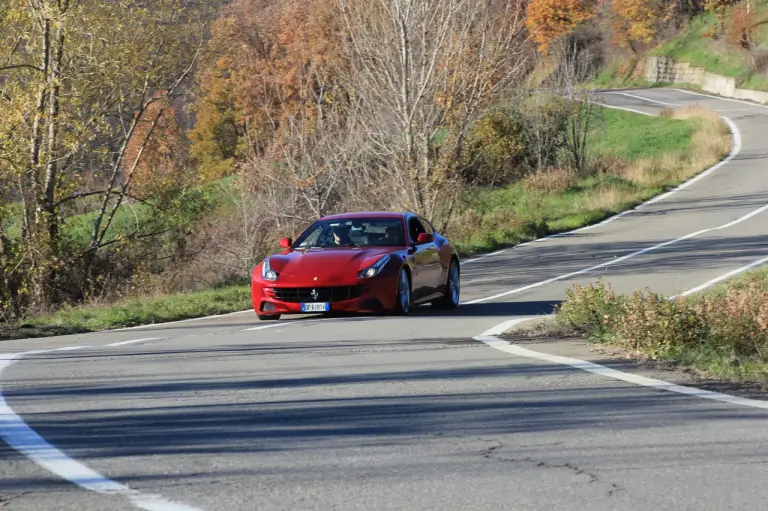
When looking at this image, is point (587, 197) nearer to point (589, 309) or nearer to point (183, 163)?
point (183, 163)

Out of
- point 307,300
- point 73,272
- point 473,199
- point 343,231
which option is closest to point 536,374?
point 307,300

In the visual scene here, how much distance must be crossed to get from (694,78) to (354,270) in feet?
237

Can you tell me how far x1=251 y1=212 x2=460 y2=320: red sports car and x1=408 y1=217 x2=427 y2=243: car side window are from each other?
0.02 meters

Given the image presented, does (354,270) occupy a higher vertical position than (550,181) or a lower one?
higher

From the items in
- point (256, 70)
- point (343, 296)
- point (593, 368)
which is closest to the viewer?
point (593, 368)

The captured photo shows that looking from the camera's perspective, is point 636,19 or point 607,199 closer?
point 607,199

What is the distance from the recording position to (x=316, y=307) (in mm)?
15922

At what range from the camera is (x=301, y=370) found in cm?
1040

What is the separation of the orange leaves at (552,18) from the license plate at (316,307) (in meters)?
64.9

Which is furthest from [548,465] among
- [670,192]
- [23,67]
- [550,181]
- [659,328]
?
[550,181]

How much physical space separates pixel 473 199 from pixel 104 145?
10889 mm

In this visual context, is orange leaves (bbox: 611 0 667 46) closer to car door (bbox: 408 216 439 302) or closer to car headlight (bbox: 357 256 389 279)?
car door (bbox: 408 216 439 302)

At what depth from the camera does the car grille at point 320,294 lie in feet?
52.2

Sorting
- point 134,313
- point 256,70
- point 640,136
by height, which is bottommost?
point 134,313
